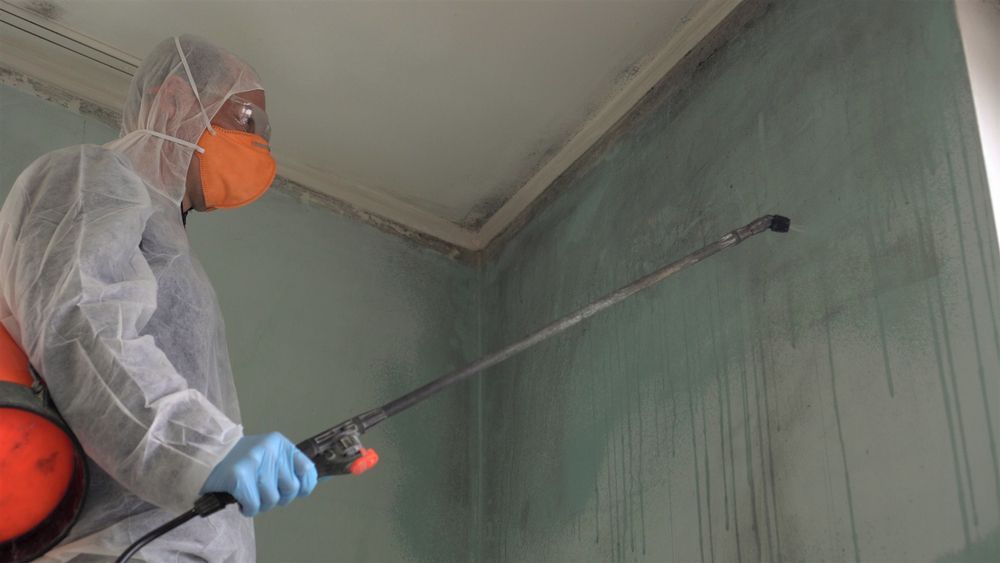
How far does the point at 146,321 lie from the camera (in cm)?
147

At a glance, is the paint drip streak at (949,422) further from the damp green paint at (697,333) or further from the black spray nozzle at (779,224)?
the black spray nozzle at (779,224)

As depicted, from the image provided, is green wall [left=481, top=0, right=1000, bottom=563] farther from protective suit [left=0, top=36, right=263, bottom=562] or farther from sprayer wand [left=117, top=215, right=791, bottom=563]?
protective suit [left=0, top=36, right=263, bottom=562]

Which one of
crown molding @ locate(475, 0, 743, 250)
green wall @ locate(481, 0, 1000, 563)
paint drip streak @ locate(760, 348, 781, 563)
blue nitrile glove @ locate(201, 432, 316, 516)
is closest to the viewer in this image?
blue nitrile glove @ locate(201, 432, 316, 516)

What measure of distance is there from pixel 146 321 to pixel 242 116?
557 mm

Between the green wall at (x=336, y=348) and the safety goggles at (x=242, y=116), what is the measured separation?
657 millimetres

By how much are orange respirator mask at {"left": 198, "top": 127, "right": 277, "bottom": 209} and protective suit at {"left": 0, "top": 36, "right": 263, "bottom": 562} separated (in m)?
0.05

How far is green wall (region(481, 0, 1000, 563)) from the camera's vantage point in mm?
1472

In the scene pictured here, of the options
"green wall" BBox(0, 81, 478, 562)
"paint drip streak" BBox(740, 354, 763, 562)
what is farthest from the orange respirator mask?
"paint drip streak" BBox(740, 354, 763, 562)

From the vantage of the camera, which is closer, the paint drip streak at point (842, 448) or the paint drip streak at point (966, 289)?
the paint drip streak at point (966, 289)

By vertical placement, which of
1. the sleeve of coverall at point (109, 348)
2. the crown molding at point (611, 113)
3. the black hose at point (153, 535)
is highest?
the crown molding at point (611, 113)

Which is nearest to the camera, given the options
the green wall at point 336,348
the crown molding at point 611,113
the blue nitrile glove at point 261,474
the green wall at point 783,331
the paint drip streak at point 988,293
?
the blue nitrile glove at point 261,474

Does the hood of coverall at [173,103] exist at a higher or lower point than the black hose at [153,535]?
higher

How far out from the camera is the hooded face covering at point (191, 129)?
180 centimetres

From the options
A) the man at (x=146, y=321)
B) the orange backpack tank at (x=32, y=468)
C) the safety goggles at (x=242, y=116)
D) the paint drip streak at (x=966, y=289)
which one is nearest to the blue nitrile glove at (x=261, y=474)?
the man at (x=146, y=321)
